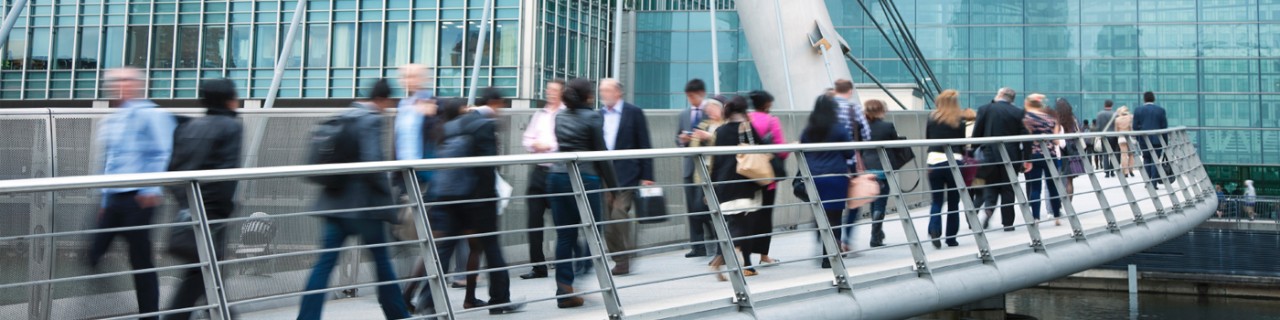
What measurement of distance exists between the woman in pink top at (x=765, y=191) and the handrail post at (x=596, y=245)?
1410mm

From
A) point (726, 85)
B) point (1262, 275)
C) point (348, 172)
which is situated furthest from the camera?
point (726, 85)

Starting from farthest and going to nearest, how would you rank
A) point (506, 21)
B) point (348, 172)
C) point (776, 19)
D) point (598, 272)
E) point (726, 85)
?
point (726, 85)
point (506, 21)
point (776, 19)
point (598, 272)
point (348, 172)

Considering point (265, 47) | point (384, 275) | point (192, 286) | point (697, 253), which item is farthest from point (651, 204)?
point (265, 47)

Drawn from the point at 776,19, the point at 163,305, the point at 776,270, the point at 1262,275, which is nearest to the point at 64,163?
the point at 163,305

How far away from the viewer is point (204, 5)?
40.7 metres

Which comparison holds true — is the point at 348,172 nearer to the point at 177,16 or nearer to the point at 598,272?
the point at 598,272

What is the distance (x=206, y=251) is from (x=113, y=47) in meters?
38.9

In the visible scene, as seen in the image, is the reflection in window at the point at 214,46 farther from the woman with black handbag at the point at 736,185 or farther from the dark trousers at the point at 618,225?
the dark trousers at the point at 618,225

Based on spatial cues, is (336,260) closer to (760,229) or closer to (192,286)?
(192,286)

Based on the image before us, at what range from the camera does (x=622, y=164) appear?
789 cm

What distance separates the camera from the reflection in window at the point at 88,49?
40906mm

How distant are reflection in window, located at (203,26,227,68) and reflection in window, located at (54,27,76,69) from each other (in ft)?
12.5

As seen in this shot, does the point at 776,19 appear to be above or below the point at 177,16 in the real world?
below

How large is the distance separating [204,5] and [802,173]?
117 feet
